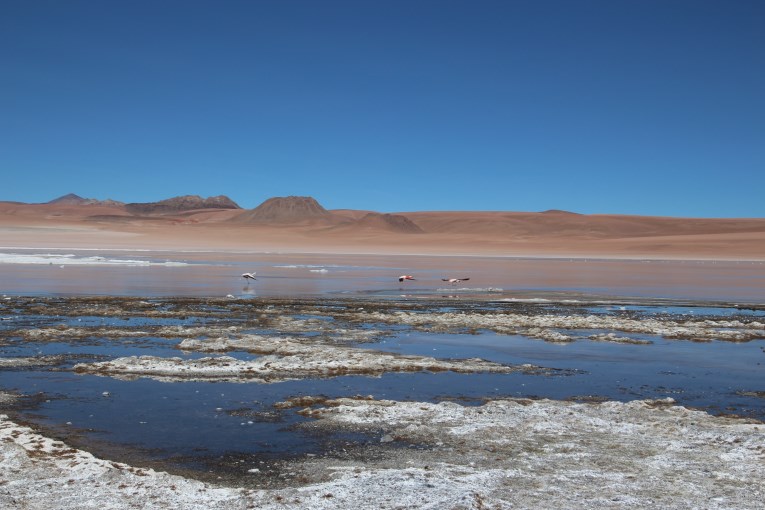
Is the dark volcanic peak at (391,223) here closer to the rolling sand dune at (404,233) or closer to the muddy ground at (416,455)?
the rolling sand dune at (404,233)

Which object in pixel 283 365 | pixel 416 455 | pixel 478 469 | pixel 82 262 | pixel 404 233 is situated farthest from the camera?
pixel 404 233

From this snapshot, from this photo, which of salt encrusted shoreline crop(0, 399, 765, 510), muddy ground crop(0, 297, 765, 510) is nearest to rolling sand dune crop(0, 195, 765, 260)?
muddy ground crop(0, 297, 765, 510)

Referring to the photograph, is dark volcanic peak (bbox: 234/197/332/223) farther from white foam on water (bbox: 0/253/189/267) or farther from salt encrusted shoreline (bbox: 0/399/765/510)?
salt encrusted shoreline (bbox: 0/399/765/510)

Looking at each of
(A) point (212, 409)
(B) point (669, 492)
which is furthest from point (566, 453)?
(A) point (212, 409)

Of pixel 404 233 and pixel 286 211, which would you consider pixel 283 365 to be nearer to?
pixel 404 233

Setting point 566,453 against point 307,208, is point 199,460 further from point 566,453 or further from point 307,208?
point 307,208

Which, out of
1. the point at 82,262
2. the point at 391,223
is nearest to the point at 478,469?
the point at 82,262

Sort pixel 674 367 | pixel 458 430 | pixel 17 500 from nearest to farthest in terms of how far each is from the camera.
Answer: pixel 17 500 < pixel 458 430 < pixel 674 367
